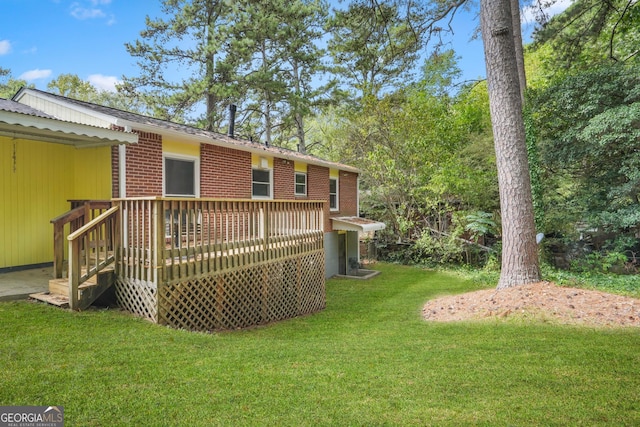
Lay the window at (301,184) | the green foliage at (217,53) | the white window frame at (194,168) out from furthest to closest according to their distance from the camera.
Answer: the green foliage at (217,53) < the window at (301,184) < the white window frame at (194,168)

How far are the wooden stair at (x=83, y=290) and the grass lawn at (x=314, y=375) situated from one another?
18 centimetres

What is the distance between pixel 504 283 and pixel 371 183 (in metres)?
10.7

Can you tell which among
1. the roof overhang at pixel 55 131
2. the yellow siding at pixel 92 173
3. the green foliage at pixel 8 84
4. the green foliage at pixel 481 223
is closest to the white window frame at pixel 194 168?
the yellow siding at pixel 92 173

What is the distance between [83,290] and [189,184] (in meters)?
3.90

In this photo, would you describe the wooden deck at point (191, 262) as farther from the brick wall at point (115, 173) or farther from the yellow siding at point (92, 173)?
the yellow siding at point (92, 173)

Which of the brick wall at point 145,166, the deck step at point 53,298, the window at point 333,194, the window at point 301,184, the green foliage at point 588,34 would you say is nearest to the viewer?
the deck step at point 53,298

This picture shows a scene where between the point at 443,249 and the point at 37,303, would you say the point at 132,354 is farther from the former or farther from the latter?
the point at 443,249

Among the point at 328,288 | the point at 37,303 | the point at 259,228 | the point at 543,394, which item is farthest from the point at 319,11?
the point at 543,394

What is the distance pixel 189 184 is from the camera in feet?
27.7

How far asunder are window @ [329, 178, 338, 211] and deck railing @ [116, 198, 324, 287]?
282 inches

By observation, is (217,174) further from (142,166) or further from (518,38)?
(518,38)

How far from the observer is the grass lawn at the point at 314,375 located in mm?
2715

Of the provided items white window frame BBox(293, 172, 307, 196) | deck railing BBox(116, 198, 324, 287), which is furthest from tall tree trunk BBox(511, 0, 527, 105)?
deck railing BBox(116, 198, 324, 287)

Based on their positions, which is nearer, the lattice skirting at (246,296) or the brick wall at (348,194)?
the lattice skirting at (246,296)
